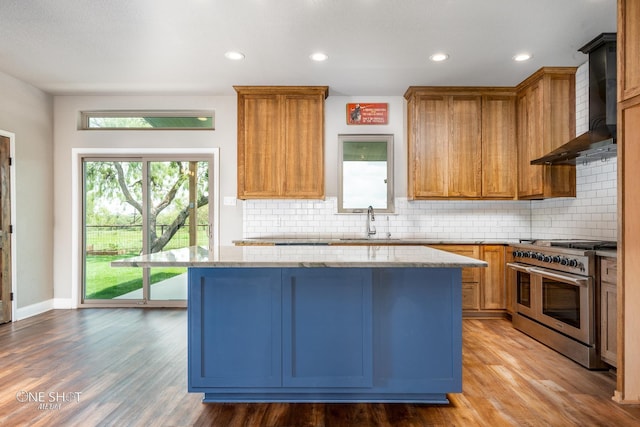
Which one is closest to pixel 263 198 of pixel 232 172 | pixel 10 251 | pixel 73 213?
pixel 232 172

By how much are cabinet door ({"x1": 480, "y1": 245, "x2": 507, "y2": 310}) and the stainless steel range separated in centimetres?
35

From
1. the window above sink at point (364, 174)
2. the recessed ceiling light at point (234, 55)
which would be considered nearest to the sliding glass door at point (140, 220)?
the recessed ceiling light at point (234, 55)

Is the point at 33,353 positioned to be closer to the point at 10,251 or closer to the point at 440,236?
the point at 10,251

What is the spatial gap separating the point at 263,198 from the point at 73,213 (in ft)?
8.34

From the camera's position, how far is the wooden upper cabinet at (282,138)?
453cm

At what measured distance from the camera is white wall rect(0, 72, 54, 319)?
14.1ft

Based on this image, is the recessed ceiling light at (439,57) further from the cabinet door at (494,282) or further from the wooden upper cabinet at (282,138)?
the cabinet door at (494,282)

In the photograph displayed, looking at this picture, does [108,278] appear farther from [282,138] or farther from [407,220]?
[407,220]

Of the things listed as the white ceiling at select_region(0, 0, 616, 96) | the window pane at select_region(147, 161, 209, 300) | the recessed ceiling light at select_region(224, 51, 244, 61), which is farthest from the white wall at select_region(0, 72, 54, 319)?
the recessed ceiling light at select_region(224, 51, 244, 61)

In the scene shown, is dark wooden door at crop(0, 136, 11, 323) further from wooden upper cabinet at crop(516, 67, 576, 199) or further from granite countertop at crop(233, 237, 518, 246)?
wooden upper cabinet at crop(516, 67, 576, 199)

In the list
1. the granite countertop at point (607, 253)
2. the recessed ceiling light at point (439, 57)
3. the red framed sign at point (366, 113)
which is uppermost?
the recessed ceiling light at point (439, 57)

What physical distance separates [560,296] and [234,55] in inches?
146

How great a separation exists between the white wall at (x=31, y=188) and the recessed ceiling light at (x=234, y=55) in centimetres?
262

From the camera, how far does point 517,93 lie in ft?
14.9
